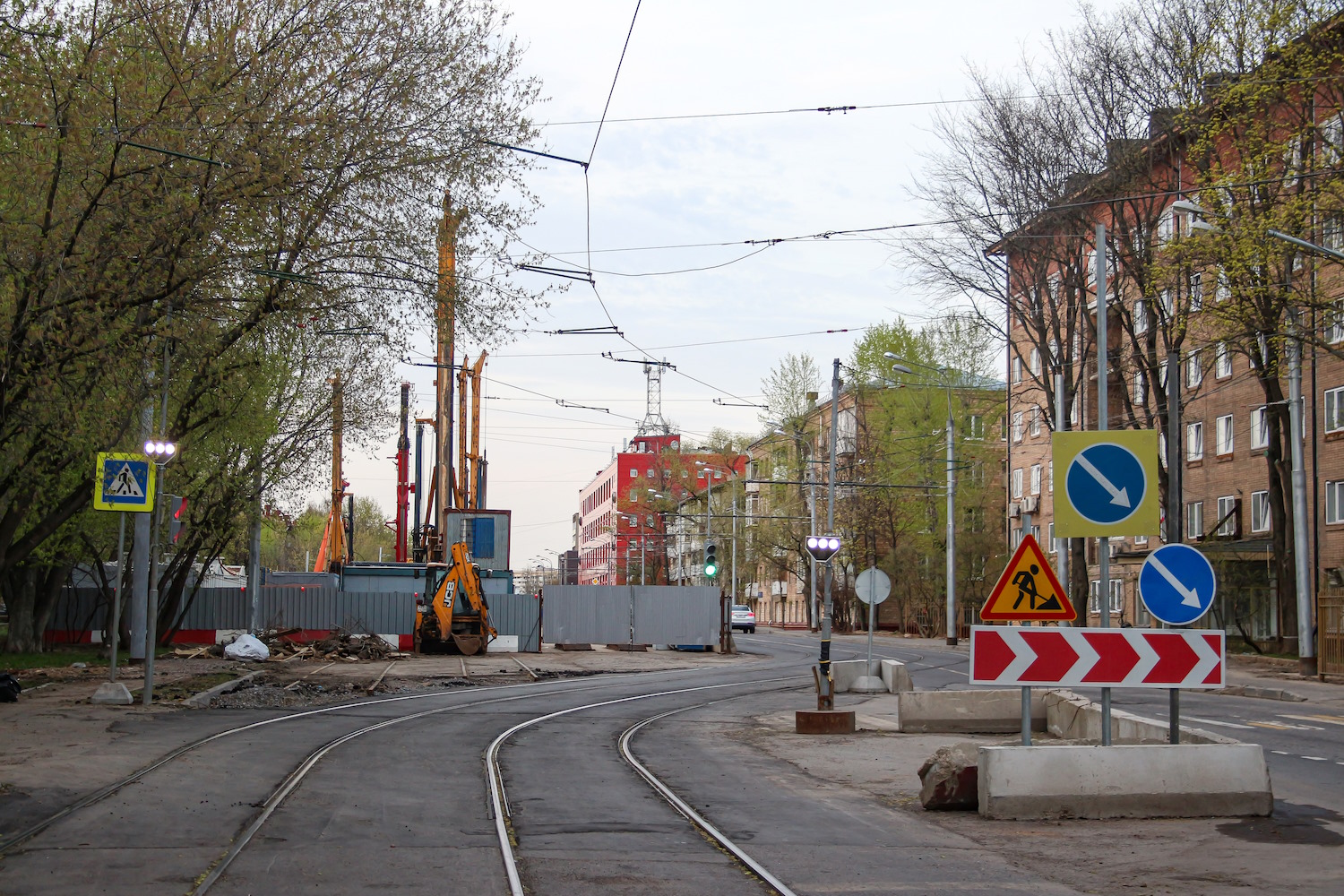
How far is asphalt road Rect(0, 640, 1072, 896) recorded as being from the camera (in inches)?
310

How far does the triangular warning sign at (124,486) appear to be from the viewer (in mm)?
18672

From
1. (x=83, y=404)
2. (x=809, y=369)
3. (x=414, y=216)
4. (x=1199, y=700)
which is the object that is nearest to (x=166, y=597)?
(x=83, y=404)

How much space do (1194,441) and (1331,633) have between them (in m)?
17.5

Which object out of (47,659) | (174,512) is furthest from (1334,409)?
(47,659)

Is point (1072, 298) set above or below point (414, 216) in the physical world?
above

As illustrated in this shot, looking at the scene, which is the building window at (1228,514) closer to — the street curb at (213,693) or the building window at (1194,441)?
the building window at (1194,441)

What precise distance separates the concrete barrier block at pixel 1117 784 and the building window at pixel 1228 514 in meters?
34.6

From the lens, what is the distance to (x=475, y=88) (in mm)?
16172

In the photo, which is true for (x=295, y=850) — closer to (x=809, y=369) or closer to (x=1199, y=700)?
(x=1199, y=700)

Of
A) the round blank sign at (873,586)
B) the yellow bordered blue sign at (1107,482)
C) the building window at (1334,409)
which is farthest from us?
the building window at (1334,409)

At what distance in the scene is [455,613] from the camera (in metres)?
41.9

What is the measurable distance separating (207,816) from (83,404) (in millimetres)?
7955

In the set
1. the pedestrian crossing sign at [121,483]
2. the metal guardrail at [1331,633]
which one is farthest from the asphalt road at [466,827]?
the metal guardrail at [1331,633]

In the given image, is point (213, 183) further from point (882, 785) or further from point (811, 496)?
point (811, 496)
